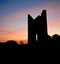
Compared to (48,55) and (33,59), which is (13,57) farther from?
(48,55)

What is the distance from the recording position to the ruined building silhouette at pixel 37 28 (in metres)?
22.2

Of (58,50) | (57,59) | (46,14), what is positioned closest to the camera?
(57,59)

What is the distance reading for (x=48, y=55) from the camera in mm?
14297

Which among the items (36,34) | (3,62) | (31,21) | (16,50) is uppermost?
(31,21)

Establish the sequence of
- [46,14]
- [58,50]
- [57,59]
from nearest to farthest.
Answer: [57,59] < [58,50] < [46,14]

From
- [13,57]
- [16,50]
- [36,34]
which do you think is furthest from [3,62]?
[36,34]

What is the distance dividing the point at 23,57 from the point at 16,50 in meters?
1.35

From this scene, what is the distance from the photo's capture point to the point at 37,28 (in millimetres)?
22953

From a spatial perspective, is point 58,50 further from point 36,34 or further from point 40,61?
point 36,34

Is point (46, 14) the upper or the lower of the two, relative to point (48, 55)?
upper

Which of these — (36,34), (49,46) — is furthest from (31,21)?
(49,46)

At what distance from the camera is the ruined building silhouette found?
73.0 feet

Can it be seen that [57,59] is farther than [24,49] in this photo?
No

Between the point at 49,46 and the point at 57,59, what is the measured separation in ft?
7.03
